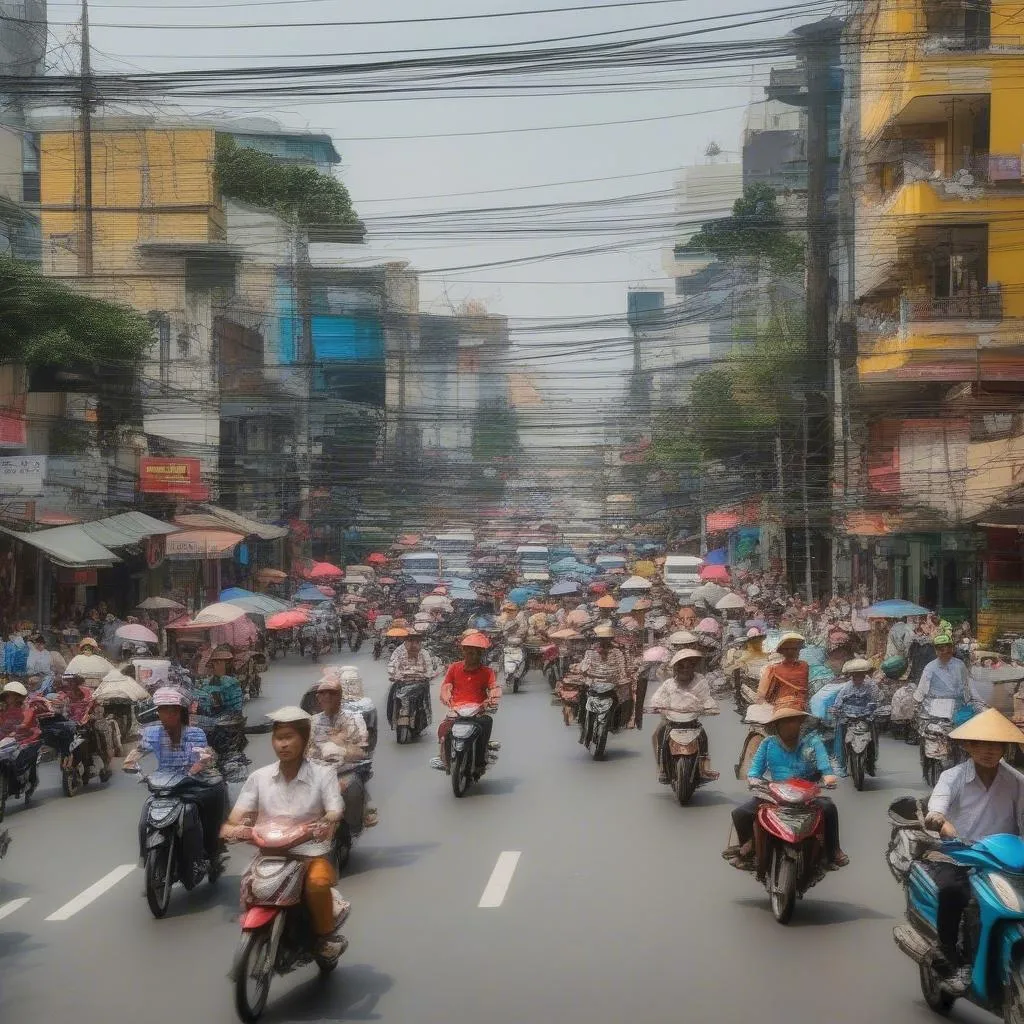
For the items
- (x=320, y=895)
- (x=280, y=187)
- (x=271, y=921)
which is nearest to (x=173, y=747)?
(x=320, y=895)

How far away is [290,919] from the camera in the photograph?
312 inches

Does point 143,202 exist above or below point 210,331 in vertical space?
above

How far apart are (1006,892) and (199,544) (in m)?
33.1

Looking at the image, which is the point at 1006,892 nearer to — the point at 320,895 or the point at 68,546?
Answer: the point at 320,895

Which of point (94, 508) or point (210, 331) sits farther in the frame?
point (210, 331)

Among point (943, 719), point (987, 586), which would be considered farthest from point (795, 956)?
point (987, 586)

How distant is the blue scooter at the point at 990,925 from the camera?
6.62 m

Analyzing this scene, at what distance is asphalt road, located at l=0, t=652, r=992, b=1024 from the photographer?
7.86 m

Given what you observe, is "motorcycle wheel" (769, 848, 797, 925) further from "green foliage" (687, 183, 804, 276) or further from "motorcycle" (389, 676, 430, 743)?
"green foliage" (687, 183, 804, 276)

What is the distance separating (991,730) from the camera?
765cm

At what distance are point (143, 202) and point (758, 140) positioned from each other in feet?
113

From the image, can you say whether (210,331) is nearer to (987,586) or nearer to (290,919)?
(987,586)

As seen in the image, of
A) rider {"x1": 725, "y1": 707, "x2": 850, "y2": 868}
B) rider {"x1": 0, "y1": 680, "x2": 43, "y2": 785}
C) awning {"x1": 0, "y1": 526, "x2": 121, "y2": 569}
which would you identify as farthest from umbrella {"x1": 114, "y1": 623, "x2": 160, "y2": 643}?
rider {"x1": 725, "y1": 707, "x2": 850, "y2": 868}

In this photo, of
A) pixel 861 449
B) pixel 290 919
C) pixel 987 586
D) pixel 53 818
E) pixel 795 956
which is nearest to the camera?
pixel 290 919
